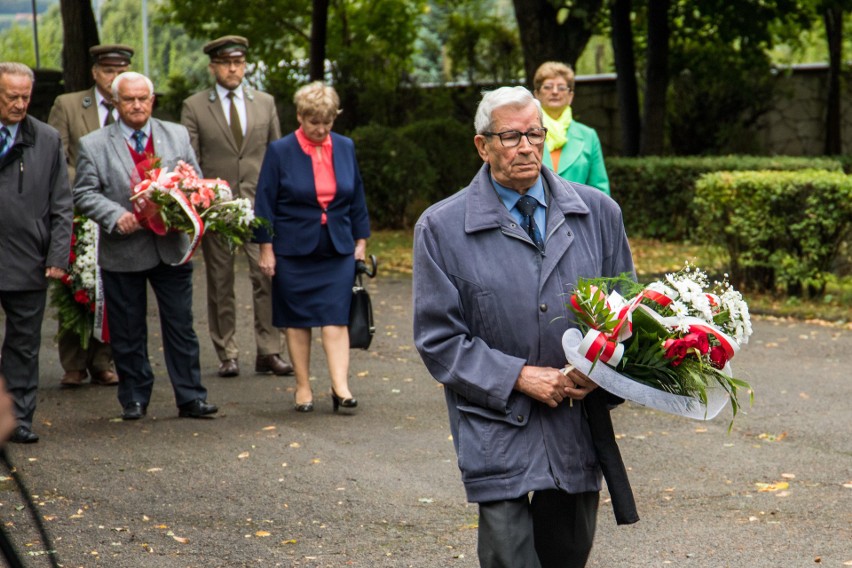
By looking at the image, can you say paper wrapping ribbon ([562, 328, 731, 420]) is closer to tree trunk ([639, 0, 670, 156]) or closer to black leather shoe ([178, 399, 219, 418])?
black leather shoe ([178, 399, 219, 418])

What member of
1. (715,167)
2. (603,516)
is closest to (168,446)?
(603,516)

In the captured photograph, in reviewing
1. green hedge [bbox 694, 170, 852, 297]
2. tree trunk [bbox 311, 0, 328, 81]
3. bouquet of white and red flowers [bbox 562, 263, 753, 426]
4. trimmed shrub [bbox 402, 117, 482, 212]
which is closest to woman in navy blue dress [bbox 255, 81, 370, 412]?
bouquet of white and red flowers [bbox 562, 263, 753, 426]

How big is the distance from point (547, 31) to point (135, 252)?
1150 cm

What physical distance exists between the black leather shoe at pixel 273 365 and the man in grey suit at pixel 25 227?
2.38 meters

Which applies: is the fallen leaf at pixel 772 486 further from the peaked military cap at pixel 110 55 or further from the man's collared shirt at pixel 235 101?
the peaked military cap at pixel 110 55

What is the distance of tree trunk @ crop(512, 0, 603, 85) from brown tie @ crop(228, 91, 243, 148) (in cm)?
914

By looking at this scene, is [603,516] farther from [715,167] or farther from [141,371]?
[715,167]

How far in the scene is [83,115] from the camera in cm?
912

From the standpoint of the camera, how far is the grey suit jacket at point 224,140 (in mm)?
9852

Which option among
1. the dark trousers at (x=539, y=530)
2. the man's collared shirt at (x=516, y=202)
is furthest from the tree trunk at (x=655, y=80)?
the dark trousers at (x=539, y=530)

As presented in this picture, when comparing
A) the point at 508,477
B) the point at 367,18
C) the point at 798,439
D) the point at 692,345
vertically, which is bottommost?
the point at 798,439

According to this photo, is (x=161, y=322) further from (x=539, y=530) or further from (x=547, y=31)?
(x=547, y=31)

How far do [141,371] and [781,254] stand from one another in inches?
263

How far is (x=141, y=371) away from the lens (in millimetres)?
8242
